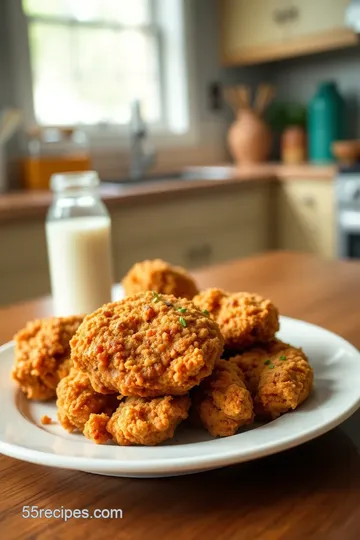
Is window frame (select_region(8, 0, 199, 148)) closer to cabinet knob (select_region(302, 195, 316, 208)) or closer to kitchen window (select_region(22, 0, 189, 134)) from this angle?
kitchen window (select_region(22, 0, 189, 134))

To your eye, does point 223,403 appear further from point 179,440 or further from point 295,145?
point 295,145

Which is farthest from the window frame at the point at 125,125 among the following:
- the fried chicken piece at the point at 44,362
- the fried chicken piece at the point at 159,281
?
the fried chicken piece at the point at 44,362

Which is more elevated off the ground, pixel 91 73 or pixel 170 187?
pixel 91 73

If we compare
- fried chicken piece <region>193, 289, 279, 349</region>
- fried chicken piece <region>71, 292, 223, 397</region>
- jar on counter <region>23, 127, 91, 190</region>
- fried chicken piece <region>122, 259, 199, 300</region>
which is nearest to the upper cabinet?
jar on counter <region>23, 127, 91, 190</region>

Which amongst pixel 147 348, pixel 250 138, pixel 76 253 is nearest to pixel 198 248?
pixel 250 138

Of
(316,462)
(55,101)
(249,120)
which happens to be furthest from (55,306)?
(249,120)

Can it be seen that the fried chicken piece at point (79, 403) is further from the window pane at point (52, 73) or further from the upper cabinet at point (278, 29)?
the upper cabinet at point (278, 29)

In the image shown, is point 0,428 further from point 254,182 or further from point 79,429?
point 254,182
